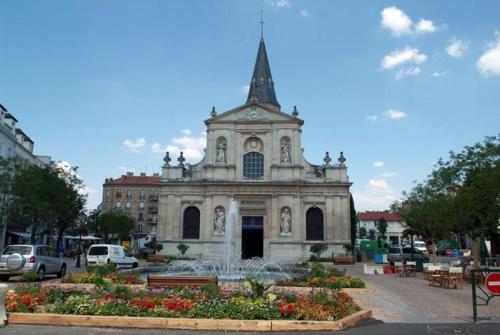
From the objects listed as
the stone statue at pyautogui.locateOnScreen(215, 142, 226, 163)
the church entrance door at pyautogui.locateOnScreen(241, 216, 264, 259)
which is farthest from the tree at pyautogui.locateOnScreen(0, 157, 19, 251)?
the church entrance door at pyautogui.locateOnScreen(241, 216, 264, 259)

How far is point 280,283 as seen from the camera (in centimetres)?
1678

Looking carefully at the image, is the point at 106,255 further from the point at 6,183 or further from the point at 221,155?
the point at 221,155

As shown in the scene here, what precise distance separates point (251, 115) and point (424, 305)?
1260 inches

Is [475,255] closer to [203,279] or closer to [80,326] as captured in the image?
[203,279]

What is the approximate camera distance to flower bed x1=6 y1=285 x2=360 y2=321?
380 inches

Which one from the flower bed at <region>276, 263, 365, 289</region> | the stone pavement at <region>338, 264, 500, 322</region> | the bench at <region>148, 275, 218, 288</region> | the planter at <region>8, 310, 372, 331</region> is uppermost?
the bench at <region>148, 275, 218, 288</region>

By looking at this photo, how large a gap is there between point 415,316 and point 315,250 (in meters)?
27.9

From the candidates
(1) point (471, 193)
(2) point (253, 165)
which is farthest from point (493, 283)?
(2) point (253, 165)

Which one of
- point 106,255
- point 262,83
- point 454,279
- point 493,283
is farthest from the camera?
point 262,83

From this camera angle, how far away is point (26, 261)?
19.6 meters

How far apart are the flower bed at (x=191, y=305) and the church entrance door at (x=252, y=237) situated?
3104 centimetres

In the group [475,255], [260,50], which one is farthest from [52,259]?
[260,50]

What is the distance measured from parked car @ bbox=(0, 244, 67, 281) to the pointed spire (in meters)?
31.8

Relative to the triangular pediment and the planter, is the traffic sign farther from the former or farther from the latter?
the triangular pediment
